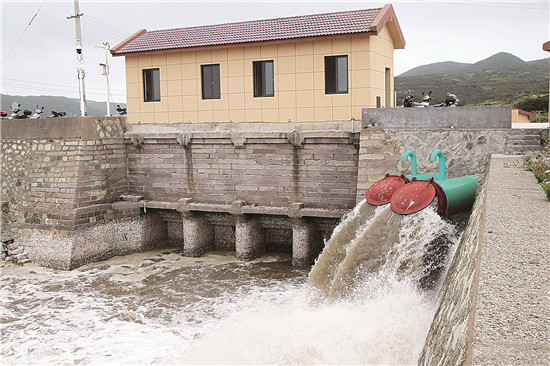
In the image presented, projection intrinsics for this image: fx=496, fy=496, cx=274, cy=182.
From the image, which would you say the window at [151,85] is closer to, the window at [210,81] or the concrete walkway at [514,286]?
the window at [210,81]

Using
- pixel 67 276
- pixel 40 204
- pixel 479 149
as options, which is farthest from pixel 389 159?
pixel 40 204

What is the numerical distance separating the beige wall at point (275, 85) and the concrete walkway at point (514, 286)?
7.62 metres

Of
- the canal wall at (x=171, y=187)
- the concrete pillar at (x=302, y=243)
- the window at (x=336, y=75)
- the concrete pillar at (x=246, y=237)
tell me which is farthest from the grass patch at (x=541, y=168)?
the concrete pillar at (x=246, y=237)

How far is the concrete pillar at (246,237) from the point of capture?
→ 1270 centimetres

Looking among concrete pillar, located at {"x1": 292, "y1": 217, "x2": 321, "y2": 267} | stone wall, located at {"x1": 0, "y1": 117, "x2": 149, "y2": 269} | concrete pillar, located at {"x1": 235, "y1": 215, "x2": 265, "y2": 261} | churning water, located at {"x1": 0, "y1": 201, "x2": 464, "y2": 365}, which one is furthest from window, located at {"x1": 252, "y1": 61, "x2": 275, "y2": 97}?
churning water, located at {"x1": 0, "y1": 201, "x2": 464, "y2": 365}

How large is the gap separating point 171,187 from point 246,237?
263cm

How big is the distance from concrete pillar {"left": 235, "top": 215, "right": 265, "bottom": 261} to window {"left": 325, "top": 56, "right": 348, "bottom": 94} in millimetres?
3898

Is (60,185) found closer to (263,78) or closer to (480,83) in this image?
(263,78)

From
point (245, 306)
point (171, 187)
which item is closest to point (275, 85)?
point (171, 187)

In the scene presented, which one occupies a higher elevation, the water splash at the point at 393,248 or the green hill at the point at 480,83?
the green hill at the point at 480,83

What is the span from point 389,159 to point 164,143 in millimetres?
6260

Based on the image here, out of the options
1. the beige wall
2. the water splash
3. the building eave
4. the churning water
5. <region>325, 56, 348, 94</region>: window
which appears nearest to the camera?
the churning water

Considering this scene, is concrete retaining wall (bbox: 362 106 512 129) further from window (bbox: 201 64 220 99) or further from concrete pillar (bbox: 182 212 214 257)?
concrete pillar (bbox: 182 212 214 257)

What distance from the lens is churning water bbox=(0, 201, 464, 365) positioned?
6.14 metres
